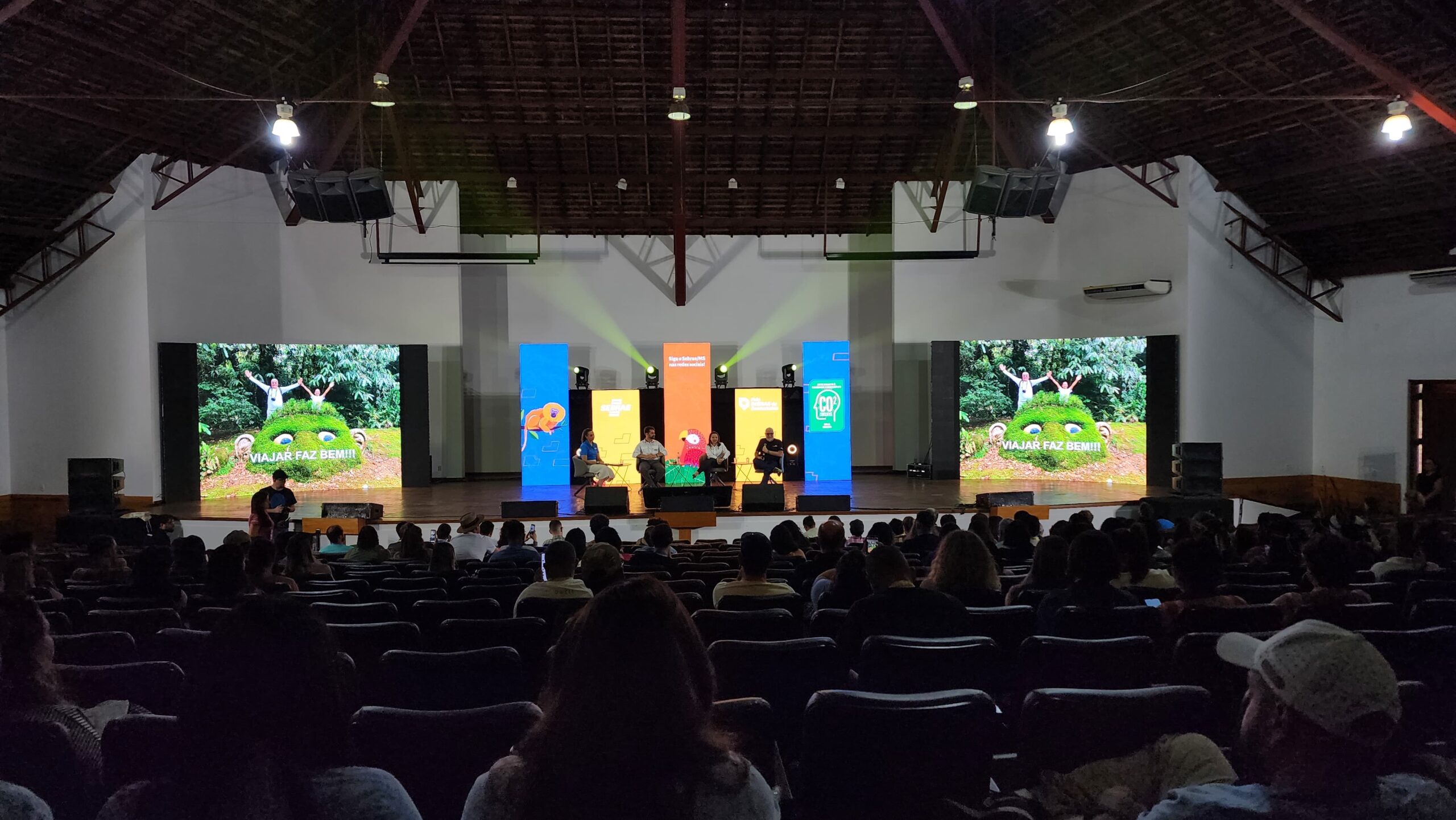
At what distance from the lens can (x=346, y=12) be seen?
12195 mm

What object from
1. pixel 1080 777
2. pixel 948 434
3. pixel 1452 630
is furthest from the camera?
pixel 948 434

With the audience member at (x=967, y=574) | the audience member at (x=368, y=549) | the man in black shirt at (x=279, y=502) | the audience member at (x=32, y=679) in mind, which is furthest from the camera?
the man in black shirt at (x=279, y=502)

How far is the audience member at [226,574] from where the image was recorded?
4.44 metres

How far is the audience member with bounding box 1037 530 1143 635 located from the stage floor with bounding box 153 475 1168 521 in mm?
8215

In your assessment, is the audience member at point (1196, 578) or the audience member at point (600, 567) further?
the audience member at point (600, 567)

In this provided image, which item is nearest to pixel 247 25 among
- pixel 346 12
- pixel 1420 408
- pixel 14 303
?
pixel 346 12

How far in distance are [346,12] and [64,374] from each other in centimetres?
760

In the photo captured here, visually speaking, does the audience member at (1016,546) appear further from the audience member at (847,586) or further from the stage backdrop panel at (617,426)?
the stage backdrop panel at (617,426)

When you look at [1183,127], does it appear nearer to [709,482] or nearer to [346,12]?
[709,482]

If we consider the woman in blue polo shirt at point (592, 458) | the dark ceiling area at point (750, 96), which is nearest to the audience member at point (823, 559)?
the dark ceiling area at point (750, 96)

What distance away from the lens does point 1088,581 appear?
3.58 metres

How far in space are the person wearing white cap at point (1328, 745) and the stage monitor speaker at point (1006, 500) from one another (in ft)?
37.1

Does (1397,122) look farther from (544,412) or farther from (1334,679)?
A: (544,412)

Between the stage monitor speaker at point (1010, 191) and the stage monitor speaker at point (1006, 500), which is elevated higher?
the stage monitor speaker at point (1010, 191)
